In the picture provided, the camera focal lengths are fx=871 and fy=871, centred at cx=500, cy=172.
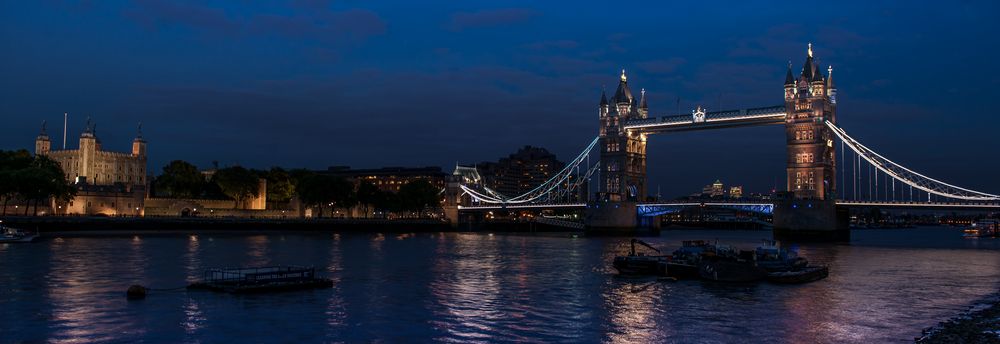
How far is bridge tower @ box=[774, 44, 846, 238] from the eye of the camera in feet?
300

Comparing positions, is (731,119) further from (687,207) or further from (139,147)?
(139,147)

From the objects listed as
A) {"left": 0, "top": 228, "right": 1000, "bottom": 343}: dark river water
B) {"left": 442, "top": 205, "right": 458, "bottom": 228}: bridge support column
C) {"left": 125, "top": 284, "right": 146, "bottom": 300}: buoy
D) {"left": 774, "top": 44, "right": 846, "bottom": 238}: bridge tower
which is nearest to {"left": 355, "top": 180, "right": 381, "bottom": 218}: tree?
{"left": 442, "top": 205, "right": 458, "bottom": 228}: bridge support column

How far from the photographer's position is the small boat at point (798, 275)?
41406mm

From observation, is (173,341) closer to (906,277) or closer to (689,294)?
(689,294)

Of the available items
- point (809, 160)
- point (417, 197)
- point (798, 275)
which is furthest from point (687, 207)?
point (798, 275)

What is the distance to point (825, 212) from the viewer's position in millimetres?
91000

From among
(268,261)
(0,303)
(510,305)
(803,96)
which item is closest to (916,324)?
(510,305)

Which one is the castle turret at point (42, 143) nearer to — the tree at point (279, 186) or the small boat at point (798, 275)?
the tree at point (279, 186)

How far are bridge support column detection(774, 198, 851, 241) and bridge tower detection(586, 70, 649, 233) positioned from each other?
24.1m

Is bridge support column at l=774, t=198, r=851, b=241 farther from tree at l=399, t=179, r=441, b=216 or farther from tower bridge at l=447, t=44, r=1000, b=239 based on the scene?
tree at l=399, t=179, r=441, b=216

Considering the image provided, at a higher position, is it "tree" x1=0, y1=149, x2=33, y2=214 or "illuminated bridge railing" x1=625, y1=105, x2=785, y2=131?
"illuminated bridge railing" x1=625, y1=105, x2=785, y2=131

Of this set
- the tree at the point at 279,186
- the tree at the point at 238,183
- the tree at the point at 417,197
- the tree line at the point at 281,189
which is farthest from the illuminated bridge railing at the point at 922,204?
the tree at the point at 279,186

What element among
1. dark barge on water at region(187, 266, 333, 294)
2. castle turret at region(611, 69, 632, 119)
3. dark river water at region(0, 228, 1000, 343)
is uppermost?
castle turret at region(611, 69, 632, 119)

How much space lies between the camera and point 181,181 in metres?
134
